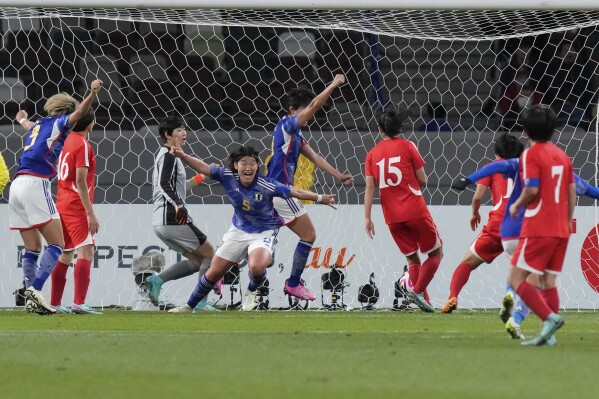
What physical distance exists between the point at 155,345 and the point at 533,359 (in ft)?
7.23

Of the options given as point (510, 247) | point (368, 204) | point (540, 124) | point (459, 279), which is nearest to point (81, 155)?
point (368, 204)

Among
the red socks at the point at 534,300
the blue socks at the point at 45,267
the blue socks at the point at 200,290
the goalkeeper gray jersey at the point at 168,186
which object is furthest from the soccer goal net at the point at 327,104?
the red socks at the point at 534,300

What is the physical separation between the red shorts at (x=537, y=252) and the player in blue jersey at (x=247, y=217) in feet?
12.1

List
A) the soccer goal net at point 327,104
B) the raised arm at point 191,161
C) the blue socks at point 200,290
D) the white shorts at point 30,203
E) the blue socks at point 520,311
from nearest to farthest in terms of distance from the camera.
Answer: the blue socks at point 520,311, the raised arm at point 191,161, the white shorts at point 30,203, the blue socks at point 200,290, the soccer goal net at point 327,104

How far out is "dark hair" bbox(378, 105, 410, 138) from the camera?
11.4 metres

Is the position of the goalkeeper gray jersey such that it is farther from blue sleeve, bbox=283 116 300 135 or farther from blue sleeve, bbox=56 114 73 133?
blue sleeve, bbox=56 114 73 133

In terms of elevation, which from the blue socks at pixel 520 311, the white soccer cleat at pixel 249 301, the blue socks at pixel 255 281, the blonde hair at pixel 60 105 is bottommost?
the white soccer cleat at pixel 249 301

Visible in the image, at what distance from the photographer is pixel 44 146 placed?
→ 34.7 feet

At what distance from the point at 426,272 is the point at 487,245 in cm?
60

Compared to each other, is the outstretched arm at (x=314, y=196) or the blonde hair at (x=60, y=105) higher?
the blonde hair at (x=60, y=105)

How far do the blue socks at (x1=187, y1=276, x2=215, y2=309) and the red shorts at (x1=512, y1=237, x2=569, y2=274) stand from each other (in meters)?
4.02

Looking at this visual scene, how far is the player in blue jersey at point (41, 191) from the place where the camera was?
10.5 m

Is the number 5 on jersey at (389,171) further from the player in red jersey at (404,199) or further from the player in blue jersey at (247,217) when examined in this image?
the player in blue jersey at (247,217)

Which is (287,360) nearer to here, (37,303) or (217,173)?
(37,303)
